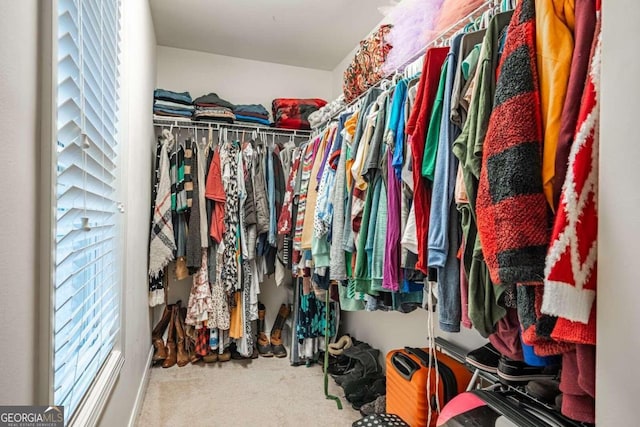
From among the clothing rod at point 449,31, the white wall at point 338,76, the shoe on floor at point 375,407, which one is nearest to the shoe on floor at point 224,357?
the shoe on floor at point 375,407

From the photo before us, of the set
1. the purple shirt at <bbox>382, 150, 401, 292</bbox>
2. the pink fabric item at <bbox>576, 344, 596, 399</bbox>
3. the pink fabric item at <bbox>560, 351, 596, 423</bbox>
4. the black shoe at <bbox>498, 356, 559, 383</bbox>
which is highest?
the purple shirt at <bbox>382, 150, 401, 292</bbox>

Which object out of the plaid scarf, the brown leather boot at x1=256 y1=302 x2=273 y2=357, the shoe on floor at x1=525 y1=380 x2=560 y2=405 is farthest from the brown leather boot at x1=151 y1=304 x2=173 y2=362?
the shoe on floor at x1=525 y1=380 x2=560 y2=405

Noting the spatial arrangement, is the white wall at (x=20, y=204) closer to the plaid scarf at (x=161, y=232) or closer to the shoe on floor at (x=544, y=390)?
the shoe on floor at (x=544, y=390)

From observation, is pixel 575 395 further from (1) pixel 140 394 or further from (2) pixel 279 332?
(2) pixel 279 332

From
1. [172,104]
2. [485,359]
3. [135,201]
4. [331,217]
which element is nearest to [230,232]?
[135,201]

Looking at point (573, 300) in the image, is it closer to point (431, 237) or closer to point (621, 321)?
point (621, 321)

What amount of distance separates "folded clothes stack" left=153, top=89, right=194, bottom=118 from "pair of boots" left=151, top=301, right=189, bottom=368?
160 cm

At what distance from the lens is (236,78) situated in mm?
3270

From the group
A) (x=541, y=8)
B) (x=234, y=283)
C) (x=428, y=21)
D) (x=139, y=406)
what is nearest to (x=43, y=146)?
(x=541, y=8)

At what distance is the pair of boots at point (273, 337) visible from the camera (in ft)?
9.82

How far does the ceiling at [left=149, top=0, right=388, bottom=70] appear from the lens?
2453mm

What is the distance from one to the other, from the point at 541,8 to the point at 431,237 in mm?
584

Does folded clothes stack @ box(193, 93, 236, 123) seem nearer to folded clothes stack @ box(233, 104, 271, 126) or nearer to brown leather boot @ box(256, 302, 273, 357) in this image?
folded clothes stack @ box(233, 104, 271, 126)

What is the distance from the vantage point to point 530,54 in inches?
28.5
